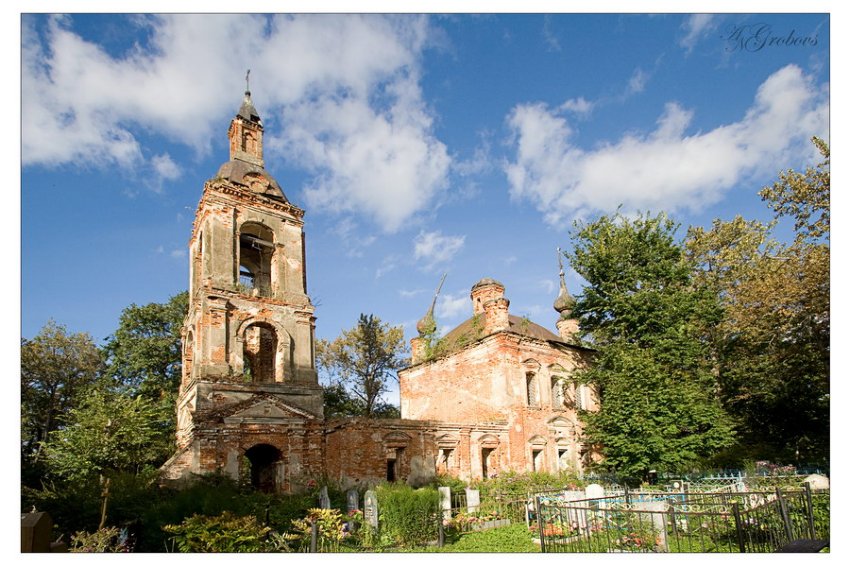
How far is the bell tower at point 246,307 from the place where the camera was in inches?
677

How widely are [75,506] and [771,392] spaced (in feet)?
78.3

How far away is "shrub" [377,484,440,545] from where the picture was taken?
11.7 m

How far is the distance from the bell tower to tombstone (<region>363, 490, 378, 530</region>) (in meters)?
4.67

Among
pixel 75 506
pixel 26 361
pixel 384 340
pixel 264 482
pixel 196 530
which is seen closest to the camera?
pixel 196 530

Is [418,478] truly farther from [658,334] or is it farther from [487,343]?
[658,334]

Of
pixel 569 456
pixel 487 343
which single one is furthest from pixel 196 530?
pixel 569 456

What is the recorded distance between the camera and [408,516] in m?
11.7

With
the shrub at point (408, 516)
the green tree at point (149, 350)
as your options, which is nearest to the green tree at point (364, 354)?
the green tree at point (149, 350)

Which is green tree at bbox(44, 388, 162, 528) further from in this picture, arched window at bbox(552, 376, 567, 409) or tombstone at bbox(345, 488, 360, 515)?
arched window at bbox(552, 376, 567, 409)

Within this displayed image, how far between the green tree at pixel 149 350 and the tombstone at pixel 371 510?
17674 millimetres

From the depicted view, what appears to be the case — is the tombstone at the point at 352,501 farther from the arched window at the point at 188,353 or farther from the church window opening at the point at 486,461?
the arched window at the point at 188,353

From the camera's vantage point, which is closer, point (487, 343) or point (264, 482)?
point (264, 482)

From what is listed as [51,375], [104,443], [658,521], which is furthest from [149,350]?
[658,521]

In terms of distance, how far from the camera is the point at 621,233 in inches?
938
